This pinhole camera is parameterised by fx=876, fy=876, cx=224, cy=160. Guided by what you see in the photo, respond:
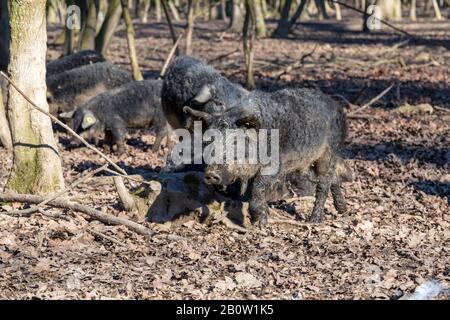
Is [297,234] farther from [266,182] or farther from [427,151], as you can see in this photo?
[427,151]

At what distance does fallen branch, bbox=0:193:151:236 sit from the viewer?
8844mm

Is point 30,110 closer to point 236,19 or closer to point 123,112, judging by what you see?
point 123,112

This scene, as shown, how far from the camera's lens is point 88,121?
1516 centimetres

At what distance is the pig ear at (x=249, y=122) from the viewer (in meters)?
8.80

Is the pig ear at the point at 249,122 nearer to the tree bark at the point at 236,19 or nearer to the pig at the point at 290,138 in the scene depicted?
the pig at the point at 290,138

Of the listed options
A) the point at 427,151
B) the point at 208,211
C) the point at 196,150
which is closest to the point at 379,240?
the point at 208,211

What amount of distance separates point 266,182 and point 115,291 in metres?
2.43

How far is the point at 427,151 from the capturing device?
553 inches

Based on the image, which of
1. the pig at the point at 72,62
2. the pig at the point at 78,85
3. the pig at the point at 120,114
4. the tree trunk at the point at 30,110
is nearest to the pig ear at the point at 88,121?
the pig at the point at 120,114

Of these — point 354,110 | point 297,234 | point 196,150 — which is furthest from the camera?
point 354,110

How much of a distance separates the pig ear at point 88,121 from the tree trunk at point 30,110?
5.41 m

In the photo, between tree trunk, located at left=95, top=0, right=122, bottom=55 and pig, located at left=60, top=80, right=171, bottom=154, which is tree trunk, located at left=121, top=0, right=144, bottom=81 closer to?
pig, located at left=60, top=80, right=171, bottom=154

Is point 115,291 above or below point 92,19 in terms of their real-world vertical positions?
below

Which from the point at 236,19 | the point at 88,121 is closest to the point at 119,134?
the point at 88,121
